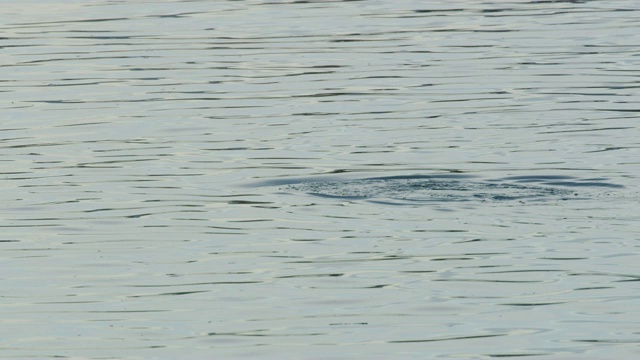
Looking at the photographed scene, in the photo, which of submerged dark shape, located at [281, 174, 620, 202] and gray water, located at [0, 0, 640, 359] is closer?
gray water, located at [0, 0, 640, 359]

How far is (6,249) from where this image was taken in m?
13.7

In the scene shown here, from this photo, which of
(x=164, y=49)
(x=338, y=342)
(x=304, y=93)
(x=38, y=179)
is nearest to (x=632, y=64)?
(x=304, y=93)

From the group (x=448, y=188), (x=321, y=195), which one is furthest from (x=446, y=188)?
(x=321, y=195)

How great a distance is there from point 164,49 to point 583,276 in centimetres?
1586

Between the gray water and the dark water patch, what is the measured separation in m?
Answer: 0.04

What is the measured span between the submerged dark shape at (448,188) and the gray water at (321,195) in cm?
5

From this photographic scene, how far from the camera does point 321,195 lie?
1592 cm

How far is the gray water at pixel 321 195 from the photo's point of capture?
37.3 feet

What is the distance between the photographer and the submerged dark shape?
1562 centimetres

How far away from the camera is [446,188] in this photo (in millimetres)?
15984

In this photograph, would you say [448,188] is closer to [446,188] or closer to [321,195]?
[446,188]

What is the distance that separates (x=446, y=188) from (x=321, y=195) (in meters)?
1.14

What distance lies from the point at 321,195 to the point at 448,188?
45.8 inches

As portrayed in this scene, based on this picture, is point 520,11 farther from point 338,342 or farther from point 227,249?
point 338,342
